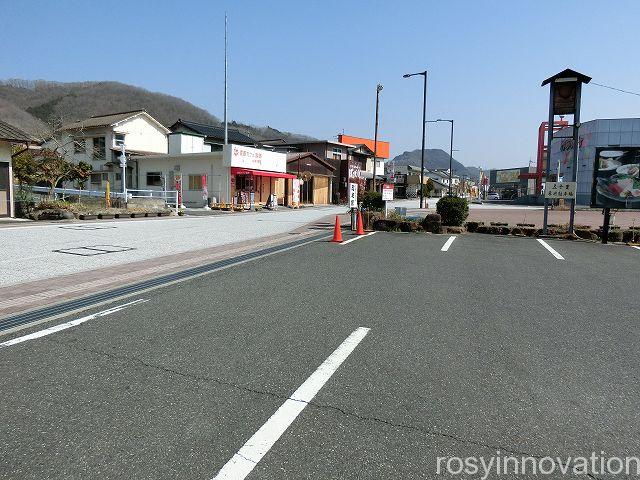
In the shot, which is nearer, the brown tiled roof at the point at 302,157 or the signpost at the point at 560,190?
the signpost at the point at 560,190

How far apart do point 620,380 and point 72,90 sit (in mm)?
113468

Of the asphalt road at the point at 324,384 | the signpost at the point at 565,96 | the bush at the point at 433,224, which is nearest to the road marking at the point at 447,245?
the bush at the point at 433,224

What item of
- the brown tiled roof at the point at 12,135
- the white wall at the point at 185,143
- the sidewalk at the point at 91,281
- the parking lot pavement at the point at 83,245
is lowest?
the sidewalk at the point at 91,281

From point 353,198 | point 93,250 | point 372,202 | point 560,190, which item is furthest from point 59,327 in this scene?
point 372,202

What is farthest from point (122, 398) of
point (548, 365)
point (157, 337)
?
point (548, 365)

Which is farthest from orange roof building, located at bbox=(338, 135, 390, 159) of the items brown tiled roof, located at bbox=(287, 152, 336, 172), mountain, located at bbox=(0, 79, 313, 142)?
brown tiled roof, located at bbox=(287, 152, 336, 172)

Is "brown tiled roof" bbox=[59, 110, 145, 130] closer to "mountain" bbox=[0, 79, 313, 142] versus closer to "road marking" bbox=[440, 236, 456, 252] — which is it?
"road marking" bbox=[440, 236, 456, 252]

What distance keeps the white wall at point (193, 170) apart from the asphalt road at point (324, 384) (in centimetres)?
Result: 2595

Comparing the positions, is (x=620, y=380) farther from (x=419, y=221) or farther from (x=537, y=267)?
(x=419, y=221)

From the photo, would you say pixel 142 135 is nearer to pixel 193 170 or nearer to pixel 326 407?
pixel 193 170

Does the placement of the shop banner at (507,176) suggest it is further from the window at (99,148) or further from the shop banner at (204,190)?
the window at (99,148)

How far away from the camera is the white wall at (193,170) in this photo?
103 ft

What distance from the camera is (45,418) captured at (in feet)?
9.20

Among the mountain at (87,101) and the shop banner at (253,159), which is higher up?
the mountain at (87,101)
